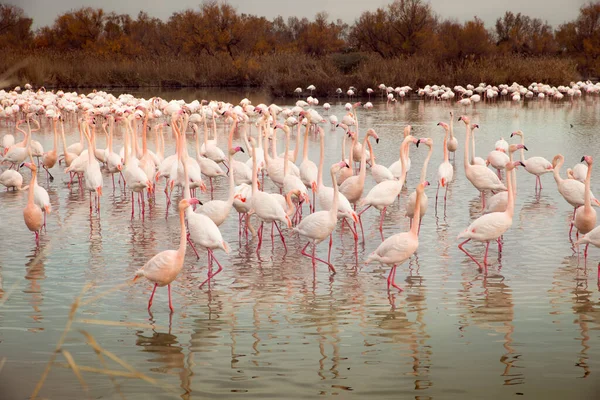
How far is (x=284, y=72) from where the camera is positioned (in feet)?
138

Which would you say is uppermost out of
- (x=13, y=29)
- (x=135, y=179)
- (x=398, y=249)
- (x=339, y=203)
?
(x=13, y=29)

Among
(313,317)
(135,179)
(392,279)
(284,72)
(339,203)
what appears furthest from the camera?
(284,72)

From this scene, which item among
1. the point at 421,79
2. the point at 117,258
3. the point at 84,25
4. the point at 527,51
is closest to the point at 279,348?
the point at 117,258

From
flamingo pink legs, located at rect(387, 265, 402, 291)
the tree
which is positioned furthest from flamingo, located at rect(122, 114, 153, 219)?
the tree

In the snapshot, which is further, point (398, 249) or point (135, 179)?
point (135, 179)

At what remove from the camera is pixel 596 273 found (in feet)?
27.2

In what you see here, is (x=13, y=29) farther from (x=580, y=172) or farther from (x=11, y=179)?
(x=580, y=172)

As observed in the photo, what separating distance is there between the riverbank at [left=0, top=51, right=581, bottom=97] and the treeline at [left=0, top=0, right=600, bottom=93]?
0.08m

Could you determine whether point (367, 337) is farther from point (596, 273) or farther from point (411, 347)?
point (596, 273)

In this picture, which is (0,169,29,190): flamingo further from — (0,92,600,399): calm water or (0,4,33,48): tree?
(0,4,33,48): tree

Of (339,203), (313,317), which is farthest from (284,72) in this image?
(313,317)

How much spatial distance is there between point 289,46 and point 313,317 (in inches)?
A: 2363

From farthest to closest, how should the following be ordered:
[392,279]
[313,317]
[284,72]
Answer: [284,72] → [392,279] → [313,317]

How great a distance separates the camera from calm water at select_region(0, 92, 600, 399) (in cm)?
566
